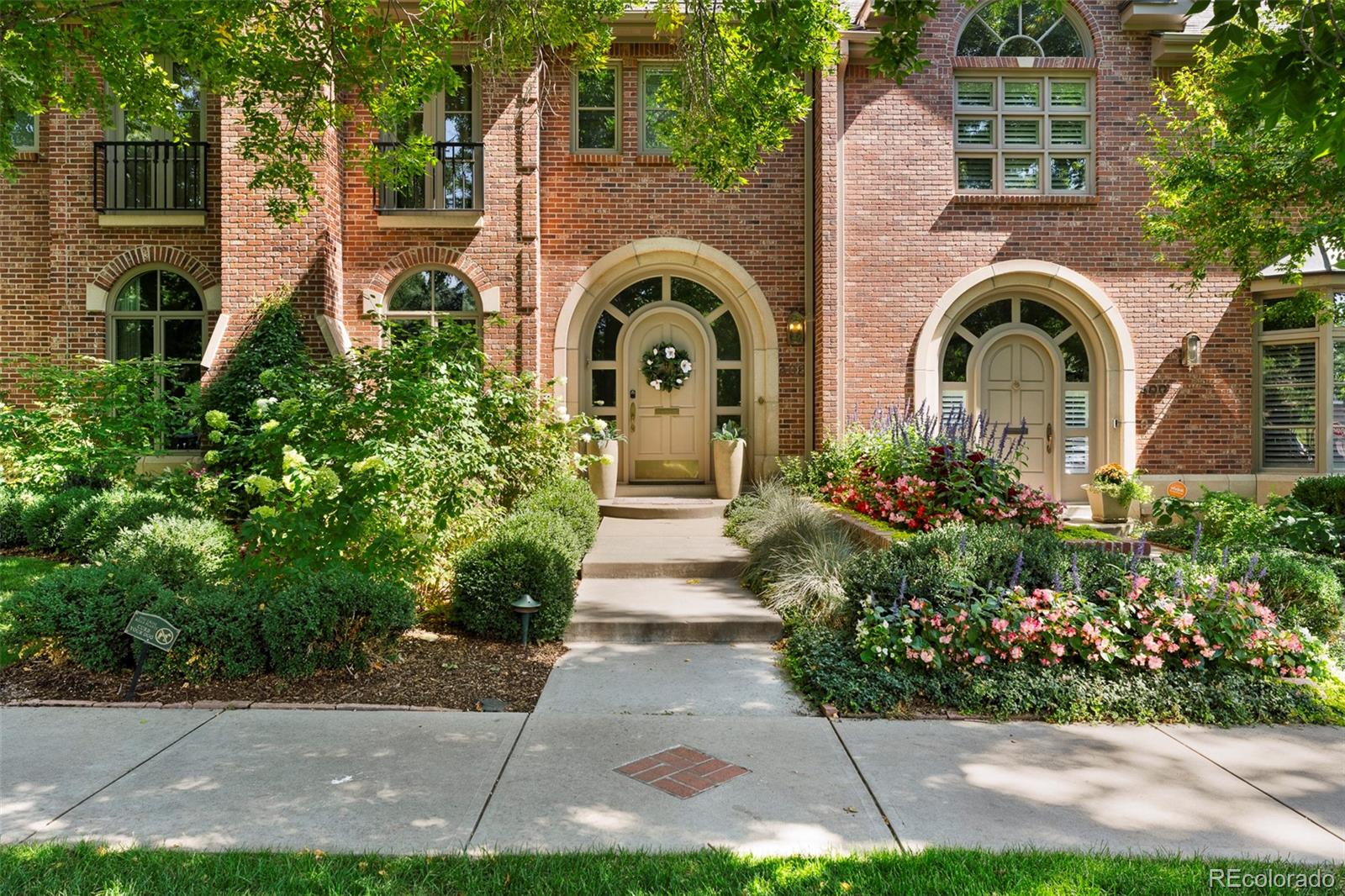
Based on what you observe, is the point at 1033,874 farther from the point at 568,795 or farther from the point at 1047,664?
the point at 1047,664

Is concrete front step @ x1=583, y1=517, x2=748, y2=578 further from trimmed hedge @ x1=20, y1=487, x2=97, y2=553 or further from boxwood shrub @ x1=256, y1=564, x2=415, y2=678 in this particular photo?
trimmed hedge @ x1=20, y1=487, x2=97, y2=553

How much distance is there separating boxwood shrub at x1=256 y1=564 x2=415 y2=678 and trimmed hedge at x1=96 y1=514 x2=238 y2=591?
77 cm

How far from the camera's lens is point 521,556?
A: 5.50 m

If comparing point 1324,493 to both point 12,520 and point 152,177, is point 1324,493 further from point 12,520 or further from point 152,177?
point 152,177

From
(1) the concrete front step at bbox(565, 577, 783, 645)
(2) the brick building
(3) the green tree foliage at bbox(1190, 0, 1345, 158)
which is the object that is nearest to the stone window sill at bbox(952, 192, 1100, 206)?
(2) the brick building

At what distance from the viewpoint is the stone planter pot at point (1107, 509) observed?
414 inches

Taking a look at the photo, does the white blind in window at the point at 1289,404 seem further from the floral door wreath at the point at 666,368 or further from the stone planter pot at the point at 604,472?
the stone planter pot at the point at 604,472

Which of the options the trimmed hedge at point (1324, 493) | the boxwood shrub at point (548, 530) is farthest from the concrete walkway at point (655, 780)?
the trimmed hedge at point (1324, 493)

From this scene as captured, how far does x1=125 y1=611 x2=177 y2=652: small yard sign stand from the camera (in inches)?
166

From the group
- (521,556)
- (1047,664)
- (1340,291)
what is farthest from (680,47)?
(1340,291)

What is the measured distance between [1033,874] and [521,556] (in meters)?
3.70

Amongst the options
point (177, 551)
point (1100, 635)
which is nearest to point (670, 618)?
point (1100, 635)

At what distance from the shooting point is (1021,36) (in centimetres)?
1110

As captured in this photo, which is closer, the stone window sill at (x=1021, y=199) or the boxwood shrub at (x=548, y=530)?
the boxwood shrub at (x=548, y=530)
